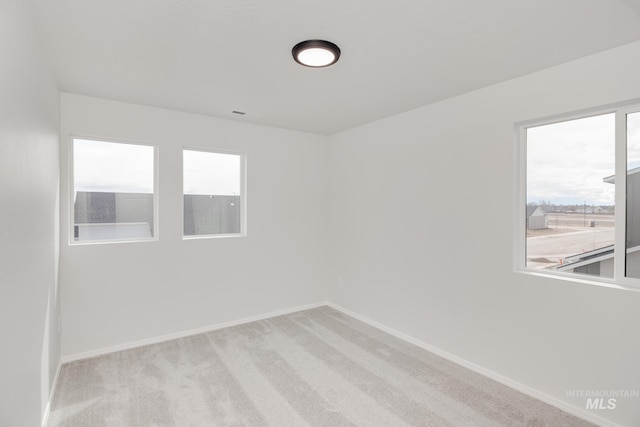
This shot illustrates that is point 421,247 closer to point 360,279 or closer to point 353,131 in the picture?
point 360,279

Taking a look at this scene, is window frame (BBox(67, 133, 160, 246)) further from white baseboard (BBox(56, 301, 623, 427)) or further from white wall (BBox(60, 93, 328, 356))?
white baseboard (BBox(56, 301, 623, 427))

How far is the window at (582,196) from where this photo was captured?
2213 millimetres

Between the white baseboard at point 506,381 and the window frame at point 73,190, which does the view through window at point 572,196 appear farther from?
the window frame at point 73,190

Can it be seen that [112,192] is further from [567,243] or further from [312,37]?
[567,243]

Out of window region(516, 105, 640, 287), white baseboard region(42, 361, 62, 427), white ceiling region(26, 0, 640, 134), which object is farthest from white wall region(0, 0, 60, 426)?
window region(516, 105, 640, 287)

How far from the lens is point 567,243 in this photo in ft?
8.38

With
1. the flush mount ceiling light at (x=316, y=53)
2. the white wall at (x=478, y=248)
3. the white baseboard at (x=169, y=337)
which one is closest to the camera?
the flush mount ceiling light at (x=316, y=53)

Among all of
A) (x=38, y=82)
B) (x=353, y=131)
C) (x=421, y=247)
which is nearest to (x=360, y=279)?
(x=421, y=247)

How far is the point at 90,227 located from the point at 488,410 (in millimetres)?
3890

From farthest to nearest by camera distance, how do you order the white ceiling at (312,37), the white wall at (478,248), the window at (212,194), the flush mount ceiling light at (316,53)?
the window at (212,194) → the white wall at (478,248) → the flush mount ceiling light at (316,53) → the white ceiling at (312,37)

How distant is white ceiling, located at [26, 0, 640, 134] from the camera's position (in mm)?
1756

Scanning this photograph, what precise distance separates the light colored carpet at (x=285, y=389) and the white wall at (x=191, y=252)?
0.39m
